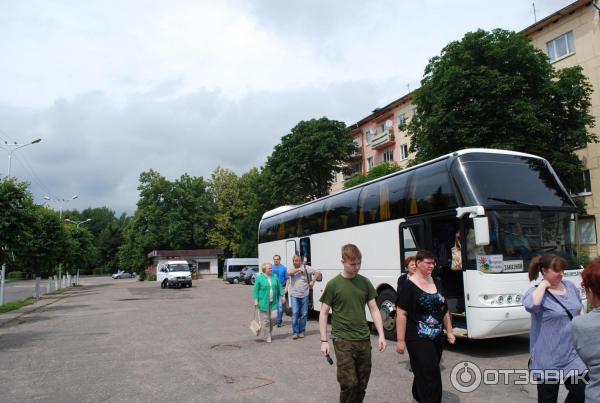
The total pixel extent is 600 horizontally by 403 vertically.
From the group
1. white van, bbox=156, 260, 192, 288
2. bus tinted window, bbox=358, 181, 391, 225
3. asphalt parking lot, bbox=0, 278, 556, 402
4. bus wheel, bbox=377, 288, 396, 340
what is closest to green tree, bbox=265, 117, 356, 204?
white van, bbox=156, 260, 192, 288

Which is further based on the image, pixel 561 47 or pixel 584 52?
pixel 561 47

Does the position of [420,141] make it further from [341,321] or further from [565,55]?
[341,321]

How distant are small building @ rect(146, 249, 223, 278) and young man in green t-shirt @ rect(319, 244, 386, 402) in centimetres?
6058

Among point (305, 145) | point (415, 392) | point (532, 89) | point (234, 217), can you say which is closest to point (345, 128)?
point (305, 145)

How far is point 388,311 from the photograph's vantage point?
33.8 ft

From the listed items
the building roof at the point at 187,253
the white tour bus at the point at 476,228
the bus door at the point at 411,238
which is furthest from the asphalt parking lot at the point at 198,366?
the building roof at the point at 187,253

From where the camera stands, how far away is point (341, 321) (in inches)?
189

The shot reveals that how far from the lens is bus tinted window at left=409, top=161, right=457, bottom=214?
903 centimetres

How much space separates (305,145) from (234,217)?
95.4ft

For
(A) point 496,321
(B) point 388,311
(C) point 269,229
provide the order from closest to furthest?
(A) point 496,321 < (B) point 388,311 < (C) point 269,229

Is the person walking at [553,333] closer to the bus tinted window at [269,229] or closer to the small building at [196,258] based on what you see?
the bus tinted window at [269,229]

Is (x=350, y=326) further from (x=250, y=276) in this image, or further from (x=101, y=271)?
(x=101, y=271)

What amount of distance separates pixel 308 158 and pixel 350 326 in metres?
38.0

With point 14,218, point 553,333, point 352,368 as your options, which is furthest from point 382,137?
point 553,333
